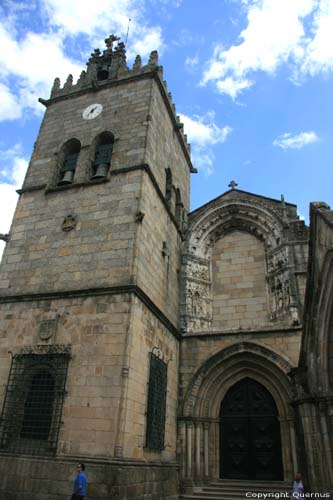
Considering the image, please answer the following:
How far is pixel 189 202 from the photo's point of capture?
15.5 m

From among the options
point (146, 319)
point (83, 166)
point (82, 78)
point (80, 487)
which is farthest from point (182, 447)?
point (82, 78)

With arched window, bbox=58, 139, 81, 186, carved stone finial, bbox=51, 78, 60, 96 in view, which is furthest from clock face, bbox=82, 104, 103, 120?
carved stone finial, bbox=51, 78, 60, 96

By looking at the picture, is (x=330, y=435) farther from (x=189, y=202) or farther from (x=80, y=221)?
(x=189, y=202)

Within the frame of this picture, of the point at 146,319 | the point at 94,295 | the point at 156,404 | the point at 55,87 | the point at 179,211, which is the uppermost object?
the point at 55,87

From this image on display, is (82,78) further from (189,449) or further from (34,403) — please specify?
(189,449)

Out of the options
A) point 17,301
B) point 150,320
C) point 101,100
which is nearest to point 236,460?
point 150,320

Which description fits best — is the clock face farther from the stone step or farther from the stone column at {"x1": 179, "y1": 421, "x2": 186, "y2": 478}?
the stone step

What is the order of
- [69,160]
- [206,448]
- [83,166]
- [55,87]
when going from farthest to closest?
1. [55,87]
2. [69,160]
3. [83,166]
4. [206,448]

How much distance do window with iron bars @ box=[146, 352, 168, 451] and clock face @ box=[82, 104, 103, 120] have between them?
24.6 feet

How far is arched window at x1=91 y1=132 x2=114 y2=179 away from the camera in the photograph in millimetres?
10984

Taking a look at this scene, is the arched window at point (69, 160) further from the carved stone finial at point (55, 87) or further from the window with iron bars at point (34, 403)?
the window with iron bars at point (34, 403)

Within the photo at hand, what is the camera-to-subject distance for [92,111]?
1259cm

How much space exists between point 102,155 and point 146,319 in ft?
16.9

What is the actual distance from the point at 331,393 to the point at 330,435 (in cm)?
61
